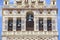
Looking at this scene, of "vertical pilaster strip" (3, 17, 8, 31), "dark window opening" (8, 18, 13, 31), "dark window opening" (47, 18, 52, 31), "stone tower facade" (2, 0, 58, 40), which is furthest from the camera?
"dark window opening" (8, 18, 13, 31)

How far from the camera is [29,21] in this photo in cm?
4822

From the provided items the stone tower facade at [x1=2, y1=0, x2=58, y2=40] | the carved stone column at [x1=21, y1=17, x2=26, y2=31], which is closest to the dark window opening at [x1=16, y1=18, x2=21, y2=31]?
the stone tower facade at [x1=2, y1=0, x2=58, y2=40]

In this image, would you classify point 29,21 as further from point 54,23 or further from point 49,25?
point 54,23

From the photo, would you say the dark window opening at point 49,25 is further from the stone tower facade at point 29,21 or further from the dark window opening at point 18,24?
the dark window opening at point 18,24

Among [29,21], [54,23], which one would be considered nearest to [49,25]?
[54,23]

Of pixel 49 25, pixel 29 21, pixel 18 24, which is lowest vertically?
pixel 49 25

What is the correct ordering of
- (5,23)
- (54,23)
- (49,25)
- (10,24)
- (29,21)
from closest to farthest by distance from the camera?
(54,23) → (5,23) → (49,25) → (10,24) → (29,21)

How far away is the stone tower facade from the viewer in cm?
4659

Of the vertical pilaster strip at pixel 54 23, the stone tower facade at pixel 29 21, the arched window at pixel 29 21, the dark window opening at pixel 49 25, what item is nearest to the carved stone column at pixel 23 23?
the stone tower facade at pixel 29 21

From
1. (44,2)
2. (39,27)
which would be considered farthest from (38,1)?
(39,27)

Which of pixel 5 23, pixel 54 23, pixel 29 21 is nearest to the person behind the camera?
pixel 54 23

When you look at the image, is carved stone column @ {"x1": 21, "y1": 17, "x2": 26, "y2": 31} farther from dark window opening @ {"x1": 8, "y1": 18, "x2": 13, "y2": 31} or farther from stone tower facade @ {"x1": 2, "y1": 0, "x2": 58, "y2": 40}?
dark window opening @ {"x1": 8, "y1": 18, "x2": 13, "y2": 31}

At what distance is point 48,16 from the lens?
156 feet

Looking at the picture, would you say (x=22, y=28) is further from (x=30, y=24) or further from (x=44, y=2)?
(x=44, y=2)
